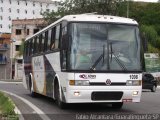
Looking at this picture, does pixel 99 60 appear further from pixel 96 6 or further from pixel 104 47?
pixel 96 6

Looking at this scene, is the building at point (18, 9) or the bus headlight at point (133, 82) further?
the building at point (18, 9)

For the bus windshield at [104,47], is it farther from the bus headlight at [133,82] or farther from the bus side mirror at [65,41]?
the bus headlight at [133,82]

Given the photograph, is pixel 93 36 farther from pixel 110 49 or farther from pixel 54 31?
pixel 54 31

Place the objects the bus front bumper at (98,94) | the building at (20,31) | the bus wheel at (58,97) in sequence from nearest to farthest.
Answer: the bus front bumper at (98,94), the bus wheel at (58,97), the building at (20,31)

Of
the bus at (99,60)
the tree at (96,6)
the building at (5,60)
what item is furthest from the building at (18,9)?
the bus at (99,60)

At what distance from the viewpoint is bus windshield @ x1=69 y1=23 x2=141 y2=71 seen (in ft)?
49.5

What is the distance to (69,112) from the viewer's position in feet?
51.3

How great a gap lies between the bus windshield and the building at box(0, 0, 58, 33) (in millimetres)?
127264

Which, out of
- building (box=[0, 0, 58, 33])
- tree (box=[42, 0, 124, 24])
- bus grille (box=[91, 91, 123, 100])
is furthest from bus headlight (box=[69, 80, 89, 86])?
building (box=[0, 0, 58, 33])

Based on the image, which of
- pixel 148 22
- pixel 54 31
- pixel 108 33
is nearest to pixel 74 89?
pixel 108 33

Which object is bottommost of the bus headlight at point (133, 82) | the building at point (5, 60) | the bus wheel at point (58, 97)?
the building at point (5, 60)

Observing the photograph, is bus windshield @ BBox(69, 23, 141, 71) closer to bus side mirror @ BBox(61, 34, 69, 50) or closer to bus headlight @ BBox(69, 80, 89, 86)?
bus side mirror @ BBox(61, 34, 69, 50)

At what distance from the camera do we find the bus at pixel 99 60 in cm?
1491

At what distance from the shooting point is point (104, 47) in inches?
602
